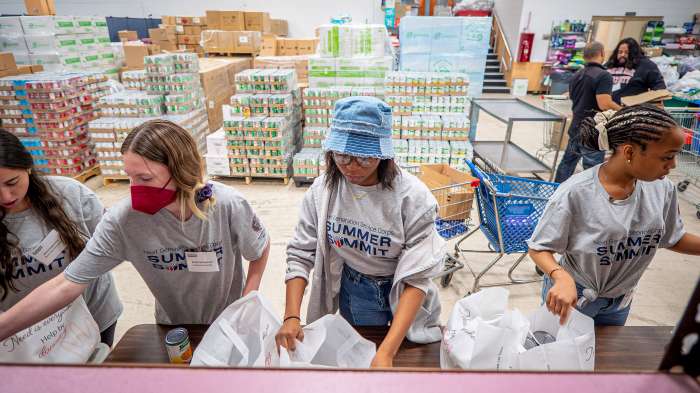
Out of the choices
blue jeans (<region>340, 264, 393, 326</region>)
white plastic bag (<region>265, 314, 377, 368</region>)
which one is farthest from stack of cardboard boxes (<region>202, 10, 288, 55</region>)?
white plastic bag (<region>265, 314, 377, 368</region>)

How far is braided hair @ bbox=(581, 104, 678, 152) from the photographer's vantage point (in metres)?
1.46

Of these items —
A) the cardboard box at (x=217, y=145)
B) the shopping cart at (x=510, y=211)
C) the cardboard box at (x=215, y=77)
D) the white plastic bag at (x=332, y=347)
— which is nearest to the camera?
the white plastic bag at (x=332, y=347)

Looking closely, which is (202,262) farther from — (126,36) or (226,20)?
(126,36)

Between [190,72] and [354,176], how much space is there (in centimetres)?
610

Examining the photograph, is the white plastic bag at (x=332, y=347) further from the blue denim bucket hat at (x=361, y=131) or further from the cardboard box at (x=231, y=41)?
the cardboard box at (x=231, y=41)

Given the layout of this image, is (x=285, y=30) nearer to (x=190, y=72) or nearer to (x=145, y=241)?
(x=190, y=72)

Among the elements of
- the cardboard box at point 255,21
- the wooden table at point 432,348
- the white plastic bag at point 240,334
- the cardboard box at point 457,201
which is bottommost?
the cardboard box at point 457,201

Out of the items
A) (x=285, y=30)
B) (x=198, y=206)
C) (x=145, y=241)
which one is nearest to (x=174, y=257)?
(x=145, y=241)

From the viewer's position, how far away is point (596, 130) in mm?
1780

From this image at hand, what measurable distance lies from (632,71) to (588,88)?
1486 millimetres

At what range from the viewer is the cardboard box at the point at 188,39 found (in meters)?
11.4

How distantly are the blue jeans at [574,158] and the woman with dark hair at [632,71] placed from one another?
1123mm

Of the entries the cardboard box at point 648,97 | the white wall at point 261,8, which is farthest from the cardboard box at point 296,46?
the cardboard box at point 648,97

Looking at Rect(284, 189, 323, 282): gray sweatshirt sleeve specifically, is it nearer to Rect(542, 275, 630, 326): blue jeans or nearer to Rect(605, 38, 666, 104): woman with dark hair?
Rect(542, 275, 630, 326): blue jeans
